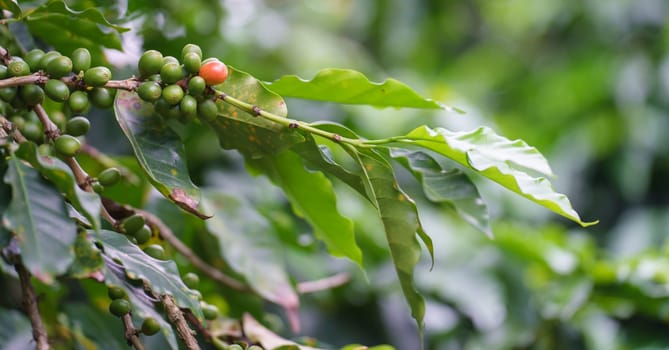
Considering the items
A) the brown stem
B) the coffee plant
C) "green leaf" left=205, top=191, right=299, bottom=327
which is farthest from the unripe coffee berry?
"green leaf" left=205, top=191, right=299, bottom=327

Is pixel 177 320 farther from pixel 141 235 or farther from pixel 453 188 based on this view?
pixel 453 188

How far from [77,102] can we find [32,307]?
0.15m

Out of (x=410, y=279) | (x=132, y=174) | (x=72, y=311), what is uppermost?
(x=410, y=279)

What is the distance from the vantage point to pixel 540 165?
0.53m

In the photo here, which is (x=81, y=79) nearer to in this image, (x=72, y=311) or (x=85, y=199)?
(x=85, y=199)

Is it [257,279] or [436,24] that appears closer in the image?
[257,279]

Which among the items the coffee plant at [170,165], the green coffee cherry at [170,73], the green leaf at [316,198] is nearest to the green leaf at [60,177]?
the coffee plant at [170,165]

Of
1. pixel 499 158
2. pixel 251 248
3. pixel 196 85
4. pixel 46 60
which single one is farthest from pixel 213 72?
pixel 251 248

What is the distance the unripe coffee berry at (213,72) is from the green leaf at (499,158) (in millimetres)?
143

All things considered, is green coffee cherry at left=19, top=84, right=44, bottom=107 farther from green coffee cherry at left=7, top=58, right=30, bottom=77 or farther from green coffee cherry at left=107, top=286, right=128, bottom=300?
green coffee cherry at left=107, top=286, right=128, bottom=300

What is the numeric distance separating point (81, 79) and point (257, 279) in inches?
13.7

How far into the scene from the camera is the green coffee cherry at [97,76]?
50cm

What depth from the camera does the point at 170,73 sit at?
51cm

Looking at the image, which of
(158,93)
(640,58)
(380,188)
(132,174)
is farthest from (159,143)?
(640,58)
